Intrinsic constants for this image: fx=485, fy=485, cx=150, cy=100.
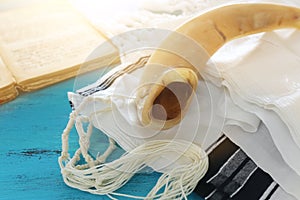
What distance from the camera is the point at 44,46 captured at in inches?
28.1

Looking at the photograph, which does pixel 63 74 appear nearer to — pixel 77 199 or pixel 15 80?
pixel 15 80

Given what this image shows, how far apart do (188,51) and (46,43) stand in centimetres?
29

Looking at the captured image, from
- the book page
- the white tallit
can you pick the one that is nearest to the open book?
the book page

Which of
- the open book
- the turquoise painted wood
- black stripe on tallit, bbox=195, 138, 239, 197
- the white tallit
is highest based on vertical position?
the white tallit

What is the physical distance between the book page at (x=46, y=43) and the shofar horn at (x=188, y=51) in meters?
0.16

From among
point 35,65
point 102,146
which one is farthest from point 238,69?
point 35,65

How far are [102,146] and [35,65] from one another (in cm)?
20

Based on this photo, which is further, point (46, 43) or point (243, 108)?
point (46, 43)

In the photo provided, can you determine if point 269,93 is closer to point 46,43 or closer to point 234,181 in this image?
point 234,181

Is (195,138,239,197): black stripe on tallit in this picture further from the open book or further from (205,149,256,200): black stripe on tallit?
the open book

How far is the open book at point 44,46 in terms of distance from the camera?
0.64 meters

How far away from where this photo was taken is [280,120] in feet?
1.50

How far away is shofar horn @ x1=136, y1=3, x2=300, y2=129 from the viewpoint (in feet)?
1.62

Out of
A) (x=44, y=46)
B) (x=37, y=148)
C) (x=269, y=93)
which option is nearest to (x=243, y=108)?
(x=269, y=93)
